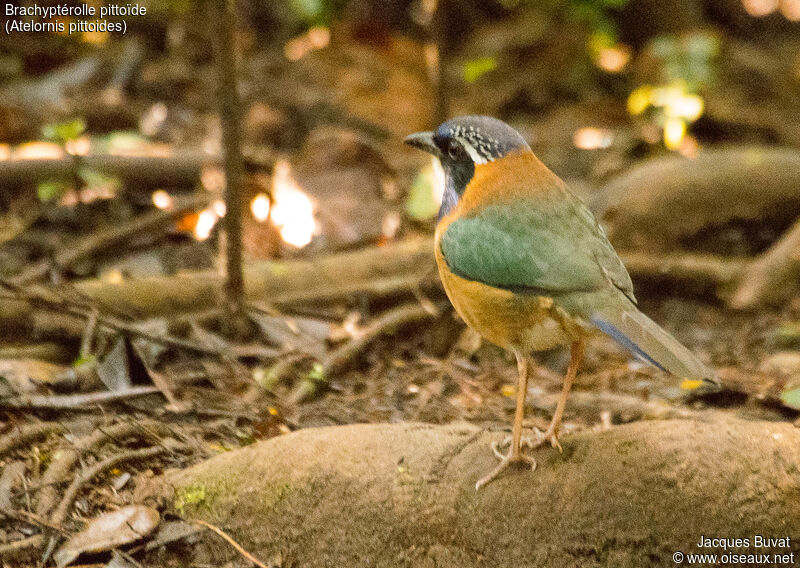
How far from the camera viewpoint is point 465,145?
314 cm

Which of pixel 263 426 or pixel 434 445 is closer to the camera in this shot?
pixel 434 445

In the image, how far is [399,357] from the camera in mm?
4742

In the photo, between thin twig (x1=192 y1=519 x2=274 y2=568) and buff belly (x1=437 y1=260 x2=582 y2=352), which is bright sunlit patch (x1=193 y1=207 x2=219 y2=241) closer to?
buff belly (x1=437 y1=260 x2=582 y2=352)

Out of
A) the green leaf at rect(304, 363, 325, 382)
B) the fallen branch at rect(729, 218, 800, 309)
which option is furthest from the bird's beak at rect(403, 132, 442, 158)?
the fallen branch at rect(729, 218, 800, 309)

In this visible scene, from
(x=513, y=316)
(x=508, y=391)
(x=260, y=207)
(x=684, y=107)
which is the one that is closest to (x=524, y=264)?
(x=513, y=316)

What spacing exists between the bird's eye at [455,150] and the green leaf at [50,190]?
11.6ft

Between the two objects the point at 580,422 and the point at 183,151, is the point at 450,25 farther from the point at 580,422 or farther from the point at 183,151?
the point at 580,422

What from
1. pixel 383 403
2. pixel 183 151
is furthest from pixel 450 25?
pixel 383 403

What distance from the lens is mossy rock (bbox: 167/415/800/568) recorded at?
8.27ft

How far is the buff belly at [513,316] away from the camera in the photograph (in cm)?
277

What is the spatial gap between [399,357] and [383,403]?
73cm

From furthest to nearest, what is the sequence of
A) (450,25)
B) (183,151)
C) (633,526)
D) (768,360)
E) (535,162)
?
1. (450,25)
2. (183,151)
3. (768,360)
4. (535,162)
5. (633,526)

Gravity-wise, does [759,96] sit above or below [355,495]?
Result: above

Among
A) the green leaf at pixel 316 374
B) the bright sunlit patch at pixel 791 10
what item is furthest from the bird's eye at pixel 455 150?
the bright sunlit patch at pixel 791 10
